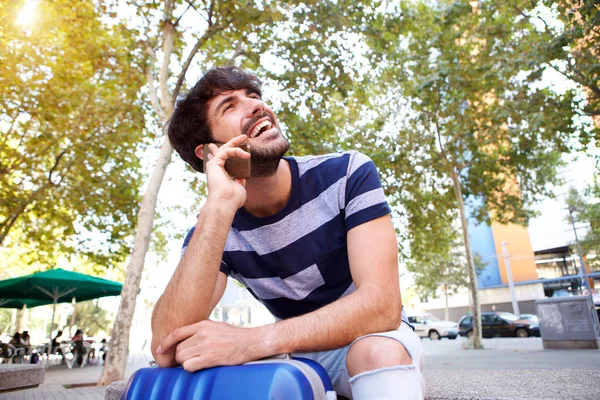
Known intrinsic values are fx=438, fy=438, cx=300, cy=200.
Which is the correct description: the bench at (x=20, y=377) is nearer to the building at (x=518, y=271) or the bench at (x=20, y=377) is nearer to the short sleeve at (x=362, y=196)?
the short sleeve at (x=362, y=196)

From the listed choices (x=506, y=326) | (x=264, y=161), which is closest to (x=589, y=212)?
(x=506, y=326)

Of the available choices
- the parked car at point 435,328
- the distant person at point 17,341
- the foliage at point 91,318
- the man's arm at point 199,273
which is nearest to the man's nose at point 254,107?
the man's arm at point 199,273

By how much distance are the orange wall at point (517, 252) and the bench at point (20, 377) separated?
38667mm

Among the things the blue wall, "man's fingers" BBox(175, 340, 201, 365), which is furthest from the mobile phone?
the blue wall

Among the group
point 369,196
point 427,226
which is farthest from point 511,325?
point 369,196

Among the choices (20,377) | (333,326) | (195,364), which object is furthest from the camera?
(20,377)

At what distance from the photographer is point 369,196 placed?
1794 millimetres

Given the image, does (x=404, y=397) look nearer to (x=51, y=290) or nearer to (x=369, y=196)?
(x=369, y=196)

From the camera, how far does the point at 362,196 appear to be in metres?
1.80

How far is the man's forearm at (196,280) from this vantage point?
1.58m

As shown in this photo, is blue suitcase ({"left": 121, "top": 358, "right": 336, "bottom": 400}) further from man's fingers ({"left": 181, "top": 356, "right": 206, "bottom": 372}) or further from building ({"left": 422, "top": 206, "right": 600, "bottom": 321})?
building ({"left": 422, "top": 206, "right": 600, "bottom": 321})

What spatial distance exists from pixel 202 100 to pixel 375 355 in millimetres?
1623

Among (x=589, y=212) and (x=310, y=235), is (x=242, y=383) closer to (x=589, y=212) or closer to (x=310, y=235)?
(x=310, y=235)

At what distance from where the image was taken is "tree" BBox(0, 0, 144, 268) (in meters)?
10.0
